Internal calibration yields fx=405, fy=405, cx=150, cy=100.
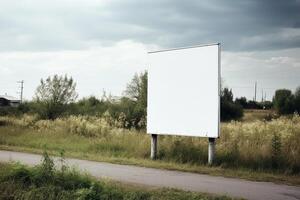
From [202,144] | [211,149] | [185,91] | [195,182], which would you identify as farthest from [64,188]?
[202,144]

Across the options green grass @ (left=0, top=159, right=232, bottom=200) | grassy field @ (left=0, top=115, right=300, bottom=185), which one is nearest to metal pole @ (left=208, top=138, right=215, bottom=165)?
grassy field @ (left=0, top=115, right=300, bottom=185)

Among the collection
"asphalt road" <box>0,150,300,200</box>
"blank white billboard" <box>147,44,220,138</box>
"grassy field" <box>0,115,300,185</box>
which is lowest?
"asphalt road" <box>0,150,300,200</box>

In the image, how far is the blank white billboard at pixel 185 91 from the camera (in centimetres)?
1511

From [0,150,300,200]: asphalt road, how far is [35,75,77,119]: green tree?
26706mm

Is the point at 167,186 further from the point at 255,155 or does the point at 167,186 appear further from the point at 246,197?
the point at 255,155

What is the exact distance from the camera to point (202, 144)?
55.7ft

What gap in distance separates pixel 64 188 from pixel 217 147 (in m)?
8.50

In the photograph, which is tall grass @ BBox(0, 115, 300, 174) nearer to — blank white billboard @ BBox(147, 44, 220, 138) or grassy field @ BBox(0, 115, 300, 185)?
grassy field @ BBox(0, 115, 300, 185)

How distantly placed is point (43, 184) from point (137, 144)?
339 inches

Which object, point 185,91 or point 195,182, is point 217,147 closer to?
point 185,91

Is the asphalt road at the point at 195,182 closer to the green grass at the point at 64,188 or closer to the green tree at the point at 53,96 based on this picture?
the green grass at the point at 64,188

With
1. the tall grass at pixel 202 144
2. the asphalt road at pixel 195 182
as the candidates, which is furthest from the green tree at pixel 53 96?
the asphalt road at pixel 195 182

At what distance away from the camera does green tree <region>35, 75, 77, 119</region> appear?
40.0 m

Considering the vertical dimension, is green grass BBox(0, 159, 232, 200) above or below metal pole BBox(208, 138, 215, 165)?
below
